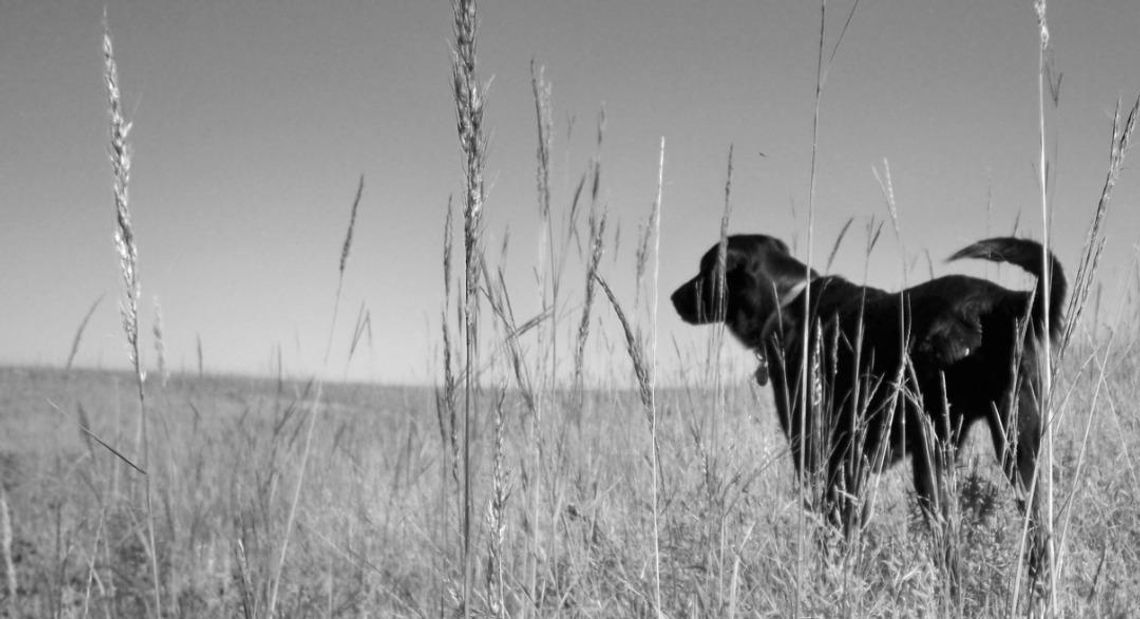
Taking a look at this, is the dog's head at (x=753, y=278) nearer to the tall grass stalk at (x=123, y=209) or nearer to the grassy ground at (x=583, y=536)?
the grassy ground at (x=583, y=536)

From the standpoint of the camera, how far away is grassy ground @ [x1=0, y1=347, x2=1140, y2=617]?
1.75 meters

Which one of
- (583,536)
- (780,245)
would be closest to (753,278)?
(780,245)

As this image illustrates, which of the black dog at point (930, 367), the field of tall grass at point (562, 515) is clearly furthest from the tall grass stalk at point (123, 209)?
the black dog at point (930, 367)

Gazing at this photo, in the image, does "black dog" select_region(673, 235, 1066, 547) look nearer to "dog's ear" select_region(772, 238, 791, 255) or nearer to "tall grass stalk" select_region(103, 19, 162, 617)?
"dog's ear" select_region(772, 238, 791, 255)

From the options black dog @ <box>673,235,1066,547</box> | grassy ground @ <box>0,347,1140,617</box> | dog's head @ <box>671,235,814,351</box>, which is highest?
dog's head @ <box>671,235,814,351</box>

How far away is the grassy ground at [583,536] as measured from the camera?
1.75m

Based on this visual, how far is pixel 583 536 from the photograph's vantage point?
2416 millimetres

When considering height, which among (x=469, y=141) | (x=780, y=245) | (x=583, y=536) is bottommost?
(x=583, y=536)

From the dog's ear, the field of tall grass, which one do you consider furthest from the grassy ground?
the dog's ear

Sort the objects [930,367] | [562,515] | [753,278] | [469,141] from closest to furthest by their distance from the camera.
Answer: [469,141] < [562,515] < [930,367] < [753,278]

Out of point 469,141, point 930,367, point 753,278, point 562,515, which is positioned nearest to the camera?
point 469,141

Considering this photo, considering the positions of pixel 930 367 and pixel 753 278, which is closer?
pixel 930 367

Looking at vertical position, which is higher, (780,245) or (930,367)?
(780,245)

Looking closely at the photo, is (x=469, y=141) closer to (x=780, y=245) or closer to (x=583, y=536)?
(x=583, y=536)
